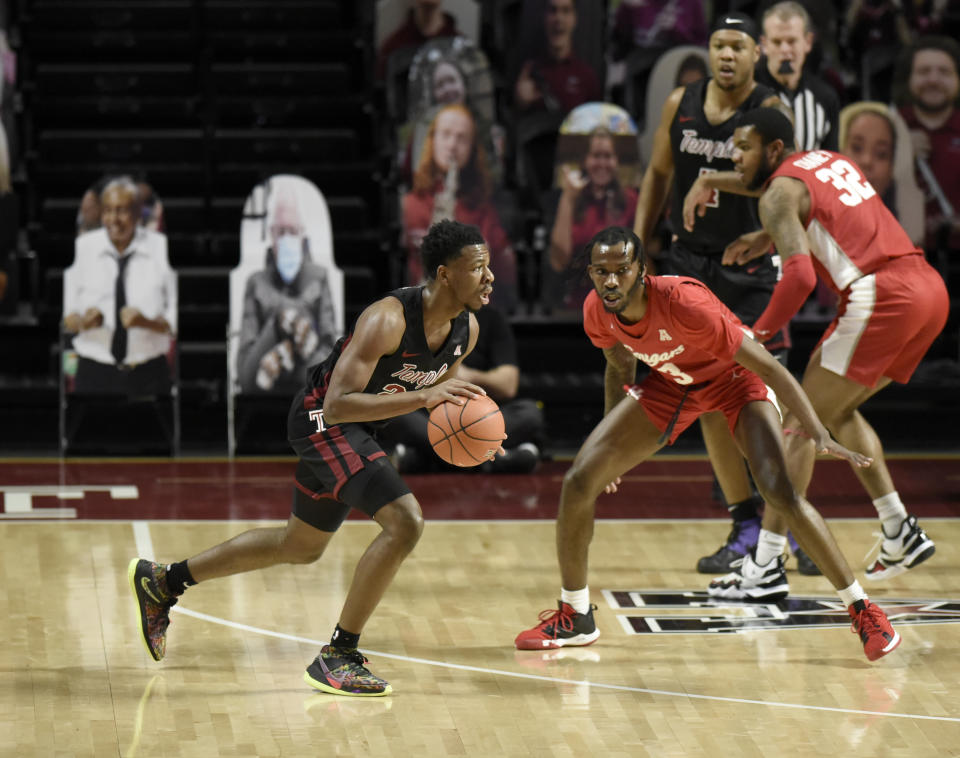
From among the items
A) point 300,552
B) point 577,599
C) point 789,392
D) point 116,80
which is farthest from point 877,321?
point 116,80

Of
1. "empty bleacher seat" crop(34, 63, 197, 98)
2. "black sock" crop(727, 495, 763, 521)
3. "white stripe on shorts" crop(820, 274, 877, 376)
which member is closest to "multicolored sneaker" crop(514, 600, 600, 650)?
"black sock" crop(727, 495, 763, 521)

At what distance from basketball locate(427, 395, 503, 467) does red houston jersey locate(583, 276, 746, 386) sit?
0.63 metres

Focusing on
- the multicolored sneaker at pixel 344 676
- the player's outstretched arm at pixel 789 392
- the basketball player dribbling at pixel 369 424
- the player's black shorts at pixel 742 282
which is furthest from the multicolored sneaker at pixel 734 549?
the multicolored sneaker at pixel 344 676

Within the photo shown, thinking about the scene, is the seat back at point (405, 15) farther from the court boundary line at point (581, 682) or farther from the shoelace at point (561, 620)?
the shoelace at point (561, 620)

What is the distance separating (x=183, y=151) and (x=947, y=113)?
4.54 meters

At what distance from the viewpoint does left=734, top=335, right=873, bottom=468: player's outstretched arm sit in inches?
202

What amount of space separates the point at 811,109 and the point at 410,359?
122 inches

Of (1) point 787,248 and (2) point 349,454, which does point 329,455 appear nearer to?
(2) point 349,454

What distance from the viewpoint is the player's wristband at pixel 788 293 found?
18.9ft

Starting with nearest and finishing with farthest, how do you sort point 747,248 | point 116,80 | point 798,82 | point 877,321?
point 877,321
point 747,248
point 798,82
point 116,80

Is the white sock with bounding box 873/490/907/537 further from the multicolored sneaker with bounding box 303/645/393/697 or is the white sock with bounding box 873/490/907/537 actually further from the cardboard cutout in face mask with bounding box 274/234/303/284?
the cardboard cutout in face mask with bounding box 274/234/303/284

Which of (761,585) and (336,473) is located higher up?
(336,473)

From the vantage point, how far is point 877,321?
616 cm

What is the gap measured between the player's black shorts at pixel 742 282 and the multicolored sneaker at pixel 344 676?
2.48 metres
